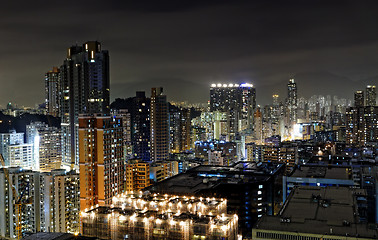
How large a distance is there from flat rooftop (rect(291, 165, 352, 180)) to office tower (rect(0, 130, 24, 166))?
22.8 m

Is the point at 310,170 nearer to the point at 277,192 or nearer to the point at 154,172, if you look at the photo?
the point at 277,192

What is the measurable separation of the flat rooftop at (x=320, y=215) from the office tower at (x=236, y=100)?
169 ft

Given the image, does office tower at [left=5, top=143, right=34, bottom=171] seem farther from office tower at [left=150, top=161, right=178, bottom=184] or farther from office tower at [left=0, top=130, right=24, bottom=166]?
office tower at [left=150, top=161, right=178, bottom=184]

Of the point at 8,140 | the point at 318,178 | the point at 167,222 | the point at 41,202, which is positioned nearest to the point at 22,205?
the point at 41,202

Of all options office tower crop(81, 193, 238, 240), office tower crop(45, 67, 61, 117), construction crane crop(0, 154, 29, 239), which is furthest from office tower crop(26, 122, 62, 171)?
office tower crop(81, 193, 238, 240)

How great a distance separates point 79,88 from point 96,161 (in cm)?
1501

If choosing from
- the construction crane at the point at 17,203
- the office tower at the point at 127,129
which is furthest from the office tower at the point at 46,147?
the construction crane at the point at 17,203

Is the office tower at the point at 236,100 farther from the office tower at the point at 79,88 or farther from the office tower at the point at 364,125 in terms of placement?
the office tower at the point at 79,88

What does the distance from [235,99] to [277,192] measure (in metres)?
48.8

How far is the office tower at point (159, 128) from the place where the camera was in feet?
125

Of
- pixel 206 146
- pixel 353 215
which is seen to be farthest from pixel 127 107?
pixel 353 215

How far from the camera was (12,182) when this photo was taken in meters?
20.9

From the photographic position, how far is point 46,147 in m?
34.2

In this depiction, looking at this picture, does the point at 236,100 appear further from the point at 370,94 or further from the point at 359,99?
the point at 370,94
